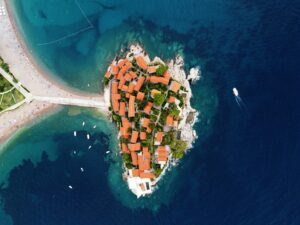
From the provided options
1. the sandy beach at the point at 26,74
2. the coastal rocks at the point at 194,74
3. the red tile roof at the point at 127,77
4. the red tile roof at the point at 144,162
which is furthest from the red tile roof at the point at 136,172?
the coastal rocks at the point at 194,74

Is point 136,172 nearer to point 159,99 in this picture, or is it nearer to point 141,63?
point 159,99

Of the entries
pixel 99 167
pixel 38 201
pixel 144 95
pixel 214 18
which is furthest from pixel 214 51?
pixel 38 201

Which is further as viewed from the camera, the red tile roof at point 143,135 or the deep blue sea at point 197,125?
the red tile roof at point 143,135

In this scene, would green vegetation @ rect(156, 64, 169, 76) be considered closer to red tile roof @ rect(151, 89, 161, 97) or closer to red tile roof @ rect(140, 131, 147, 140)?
red tile roof @ rect(151, 89, 161, 97)

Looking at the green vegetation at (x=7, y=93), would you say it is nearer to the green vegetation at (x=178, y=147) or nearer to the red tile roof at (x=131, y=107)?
the red tile roof at (x=131, y=107)

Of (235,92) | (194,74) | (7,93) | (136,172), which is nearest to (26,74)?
(7,93)

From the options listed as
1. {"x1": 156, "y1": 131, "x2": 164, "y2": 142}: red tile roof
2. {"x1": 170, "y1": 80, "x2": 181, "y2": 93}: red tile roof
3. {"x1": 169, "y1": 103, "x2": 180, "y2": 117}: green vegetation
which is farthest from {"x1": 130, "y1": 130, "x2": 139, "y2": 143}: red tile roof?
{"x1": 170, "y1": 80, "x2": 181, "y2": 93}: red tile roof

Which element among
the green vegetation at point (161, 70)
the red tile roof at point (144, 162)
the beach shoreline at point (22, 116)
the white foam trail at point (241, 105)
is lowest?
the red tile roof at point (144, 162)
